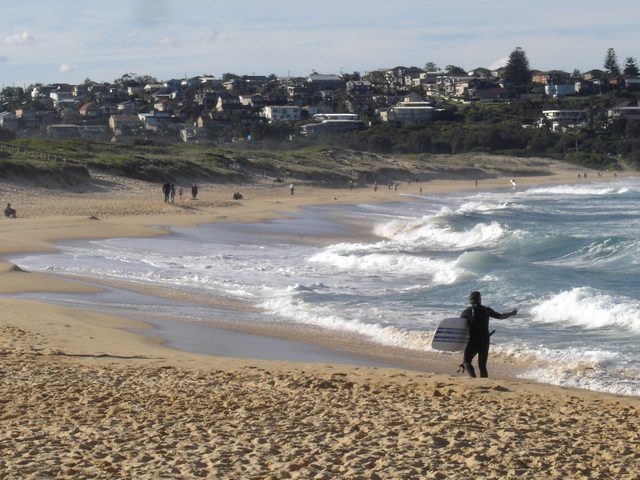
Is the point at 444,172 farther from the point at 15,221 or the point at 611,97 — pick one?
the point at 611,97

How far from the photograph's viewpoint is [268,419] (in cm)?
800

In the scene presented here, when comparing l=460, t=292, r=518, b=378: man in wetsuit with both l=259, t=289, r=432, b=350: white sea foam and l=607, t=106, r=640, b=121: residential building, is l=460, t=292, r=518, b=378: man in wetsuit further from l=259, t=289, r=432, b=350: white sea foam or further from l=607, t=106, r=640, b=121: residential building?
l=607, t=106, r=640, b=121: residential building

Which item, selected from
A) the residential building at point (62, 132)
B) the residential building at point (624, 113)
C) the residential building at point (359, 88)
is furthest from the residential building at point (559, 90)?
the residential building at point (62, 132)

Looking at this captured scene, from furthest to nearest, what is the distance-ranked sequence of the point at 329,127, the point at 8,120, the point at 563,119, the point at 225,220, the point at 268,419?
1. the point at 8,120
2. the point at 563,119
3. the point at 329,127
4. the point at 225,220
5. the point at 268,419

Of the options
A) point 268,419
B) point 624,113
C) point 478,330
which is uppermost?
point 624,113

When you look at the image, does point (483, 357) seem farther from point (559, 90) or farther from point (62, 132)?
point (559, 90)

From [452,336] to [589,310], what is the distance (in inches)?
243

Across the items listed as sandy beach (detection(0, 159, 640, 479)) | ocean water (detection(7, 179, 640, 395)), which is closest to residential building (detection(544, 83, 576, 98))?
ocean water (detection(7, 179, 640, 395))

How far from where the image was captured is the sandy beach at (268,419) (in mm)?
6633

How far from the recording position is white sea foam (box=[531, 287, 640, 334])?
15.1 meters

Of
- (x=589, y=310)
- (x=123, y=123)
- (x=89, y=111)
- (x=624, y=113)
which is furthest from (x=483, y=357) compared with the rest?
(x=89, y=111)

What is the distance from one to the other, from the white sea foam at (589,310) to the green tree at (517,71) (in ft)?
470

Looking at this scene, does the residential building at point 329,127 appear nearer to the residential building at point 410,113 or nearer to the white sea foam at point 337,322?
the residential building at point 410,113

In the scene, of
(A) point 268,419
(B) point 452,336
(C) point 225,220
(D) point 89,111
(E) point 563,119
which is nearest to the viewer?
(A) point 268,419
